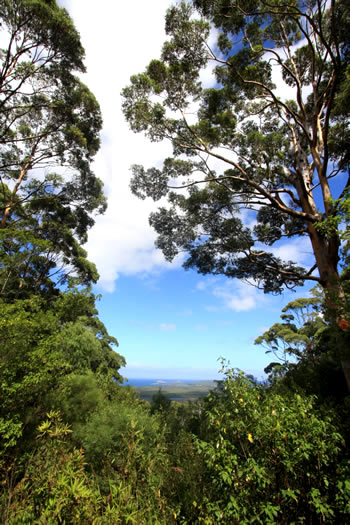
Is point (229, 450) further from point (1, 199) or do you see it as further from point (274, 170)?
point (1, 199)

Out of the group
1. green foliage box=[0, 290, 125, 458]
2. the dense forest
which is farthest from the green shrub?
green foliage box=[0, 290, 125, 458]

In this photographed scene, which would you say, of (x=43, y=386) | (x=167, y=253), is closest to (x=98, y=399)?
(x=43, y=386)

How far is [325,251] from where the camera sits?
257 inches

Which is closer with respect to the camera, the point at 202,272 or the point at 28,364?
the point at 28,364

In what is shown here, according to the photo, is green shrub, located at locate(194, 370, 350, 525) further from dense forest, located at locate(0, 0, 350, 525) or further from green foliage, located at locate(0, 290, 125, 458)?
green foliage, located at locate(0, 290, 125, 458)

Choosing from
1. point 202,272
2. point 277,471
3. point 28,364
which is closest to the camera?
point 277,471

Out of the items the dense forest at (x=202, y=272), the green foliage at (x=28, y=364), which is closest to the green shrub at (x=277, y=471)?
the dense forest at (x=202, y=272)

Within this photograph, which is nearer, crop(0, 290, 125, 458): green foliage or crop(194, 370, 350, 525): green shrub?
crop(194, 370, 350, 525): green shrub

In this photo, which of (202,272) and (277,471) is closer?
(277,471)

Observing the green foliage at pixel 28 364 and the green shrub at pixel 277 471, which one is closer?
the green shrub at pixel 277 471

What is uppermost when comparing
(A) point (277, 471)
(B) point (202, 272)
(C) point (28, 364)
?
(B) point (202, 272)

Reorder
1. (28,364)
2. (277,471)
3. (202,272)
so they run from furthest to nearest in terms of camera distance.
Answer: (202,272), (28,364), (277,471)

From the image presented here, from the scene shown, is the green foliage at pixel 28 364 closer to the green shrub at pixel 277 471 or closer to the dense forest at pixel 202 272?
the dense forest at pixel 202 272

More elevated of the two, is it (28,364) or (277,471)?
(28,364)
